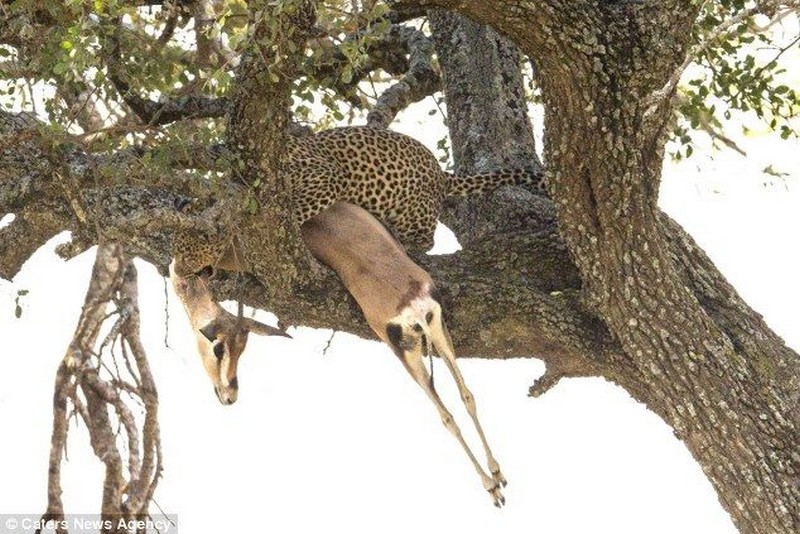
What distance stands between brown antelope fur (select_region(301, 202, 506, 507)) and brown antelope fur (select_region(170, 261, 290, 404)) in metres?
0.53

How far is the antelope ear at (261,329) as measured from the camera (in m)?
6.72

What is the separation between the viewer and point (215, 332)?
6.97 meters

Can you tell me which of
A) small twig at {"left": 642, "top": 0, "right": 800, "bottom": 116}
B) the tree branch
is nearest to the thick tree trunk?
small twig at {"left": 642, "top": 0, "right": 800, "bottom": 116}

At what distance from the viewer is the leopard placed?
715 centimetres

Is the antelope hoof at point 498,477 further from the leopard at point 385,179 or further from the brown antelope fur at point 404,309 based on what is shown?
the leopard at point 385,179

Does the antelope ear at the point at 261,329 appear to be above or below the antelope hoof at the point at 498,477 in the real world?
above

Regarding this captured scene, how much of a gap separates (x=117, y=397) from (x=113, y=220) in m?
2.10

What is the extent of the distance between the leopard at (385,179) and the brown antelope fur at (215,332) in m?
0.13

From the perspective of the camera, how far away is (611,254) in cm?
640

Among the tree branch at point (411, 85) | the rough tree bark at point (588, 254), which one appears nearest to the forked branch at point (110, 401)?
the rough tree bark at point (588, 254)

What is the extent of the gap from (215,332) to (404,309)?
0.98 m

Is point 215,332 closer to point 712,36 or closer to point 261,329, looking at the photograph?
point 261,329

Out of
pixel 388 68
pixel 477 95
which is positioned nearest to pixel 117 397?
pixel 477 95

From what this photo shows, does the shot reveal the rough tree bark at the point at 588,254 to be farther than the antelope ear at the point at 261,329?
No
